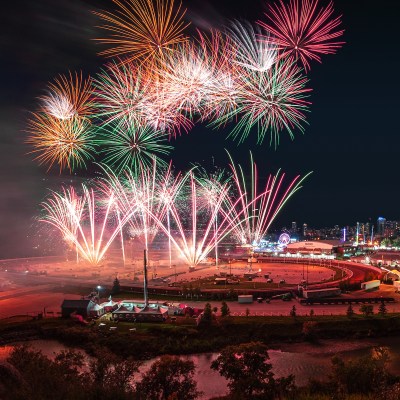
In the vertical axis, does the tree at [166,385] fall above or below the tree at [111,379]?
below

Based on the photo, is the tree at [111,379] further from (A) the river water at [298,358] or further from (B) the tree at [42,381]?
(A) the river water at [298,358]

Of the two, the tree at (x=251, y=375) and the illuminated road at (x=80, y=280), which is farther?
the illuminated road at (x=80, y=280)

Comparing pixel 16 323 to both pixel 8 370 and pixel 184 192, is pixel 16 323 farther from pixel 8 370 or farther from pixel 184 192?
pixel 184 192

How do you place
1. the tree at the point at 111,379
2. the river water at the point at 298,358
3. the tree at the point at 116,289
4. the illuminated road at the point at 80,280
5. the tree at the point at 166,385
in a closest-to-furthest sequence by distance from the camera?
the tree at the point at 111,379, the tree at the point at 166,385, the river water at the point at 298,358, the illuminated road at the point at 80,280, the tree at the point at 116,289

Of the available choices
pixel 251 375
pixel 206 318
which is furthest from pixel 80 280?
pixel 251 375

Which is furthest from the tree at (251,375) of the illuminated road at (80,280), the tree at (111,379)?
the illuminated road at (80,280)

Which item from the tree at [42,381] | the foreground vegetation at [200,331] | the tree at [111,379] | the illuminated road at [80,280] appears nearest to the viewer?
the tree at [42,381]

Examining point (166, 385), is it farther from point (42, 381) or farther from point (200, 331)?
point (200, 331)

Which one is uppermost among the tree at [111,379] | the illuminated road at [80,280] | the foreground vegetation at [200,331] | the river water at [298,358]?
the tree at [111,379]
